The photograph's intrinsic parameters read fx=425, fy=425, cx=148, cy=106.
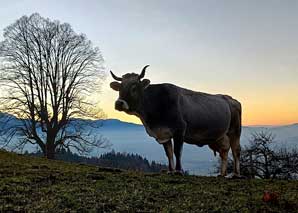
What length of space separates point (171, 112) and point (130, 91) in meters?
1.29

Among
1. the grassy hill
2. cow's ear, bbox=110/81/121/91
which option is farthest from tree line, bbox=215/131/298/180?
the grassy hill

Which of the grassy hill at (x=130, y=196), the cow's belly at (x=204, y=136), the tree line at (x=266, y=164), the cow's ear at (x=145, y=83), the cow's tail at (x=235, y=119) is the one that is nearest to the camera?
the grassy hill at (x=130, y=196)

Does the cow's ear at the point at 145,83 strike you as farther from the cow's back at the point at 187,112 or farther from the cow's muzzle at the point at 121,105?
the cow's muzzle at the point at 121,105

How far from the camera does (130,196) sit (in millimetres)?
7320

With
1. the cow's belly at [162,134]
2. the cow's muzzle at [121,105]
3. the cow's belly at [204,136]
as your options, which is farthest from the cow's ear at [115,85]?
the cow's belly at [204,136]

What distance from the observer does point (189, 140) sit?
1258 centimetres

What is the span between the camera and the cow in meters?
11.8

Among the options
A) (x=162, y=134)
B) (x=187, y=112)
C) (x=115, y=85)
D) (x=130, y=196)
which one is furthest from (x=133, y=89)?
(x=130, y=196)

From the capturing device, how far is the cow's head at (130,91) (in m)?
11.7

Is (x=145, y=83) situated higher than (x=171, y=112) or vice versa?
(x=145, y=83)

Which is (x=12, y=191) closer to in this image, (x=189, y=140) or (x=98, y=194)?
(x=98, y=194)

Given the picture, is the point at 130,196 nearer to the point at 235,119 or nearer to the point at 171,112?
the point at 171,112

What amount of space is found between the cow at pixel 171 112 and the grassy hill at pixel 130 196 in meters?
2.39

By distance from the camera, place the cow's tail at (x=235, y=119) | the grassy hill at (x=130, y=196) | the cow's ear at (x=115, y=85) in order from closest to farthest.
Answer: the grassy hill at (x=130, y=196)
the cow's ear at (x=115, y=85)
the cow's tail at (x=235, y=119)
